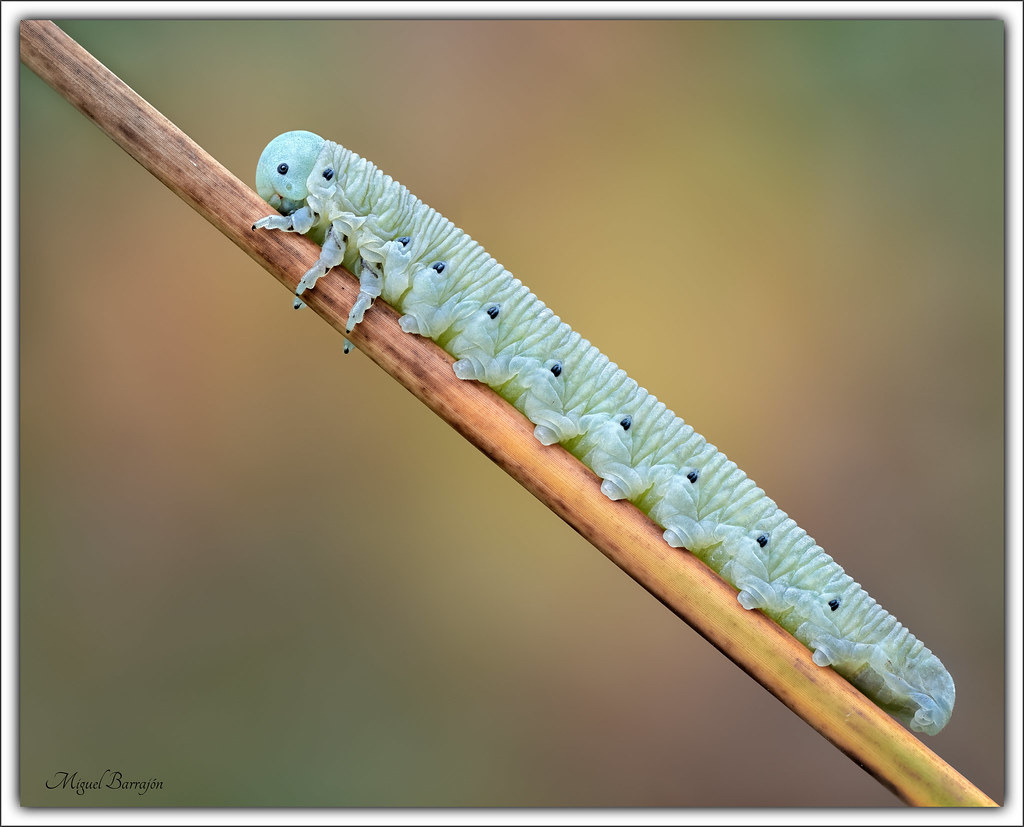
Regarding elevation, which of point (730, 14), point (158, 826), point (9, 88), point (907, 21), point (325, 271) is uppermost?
point (907, 21)

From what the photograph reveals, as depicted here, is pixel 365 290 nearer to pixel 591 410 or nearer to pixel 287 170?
pixel 287 170

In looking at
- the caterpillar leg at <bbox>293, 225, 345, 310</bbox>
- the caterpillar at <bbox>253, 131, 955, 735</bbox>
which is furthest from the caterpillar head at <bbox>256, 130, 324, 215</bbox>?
the caterpillar leg at <bbox>293, 225, 345, 310</bbox>

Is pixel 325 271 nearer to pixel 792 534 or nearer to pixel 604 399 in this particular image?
pixel 604 399

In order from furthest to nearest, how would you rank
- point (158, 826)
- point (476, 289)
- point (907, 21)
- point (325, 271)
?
point (907, 21) < point (158, 826) < point (476, 289) < point (325, 271)

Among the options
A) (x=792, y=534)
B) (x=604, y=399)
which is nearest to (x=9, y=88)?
(x=604, y=399)

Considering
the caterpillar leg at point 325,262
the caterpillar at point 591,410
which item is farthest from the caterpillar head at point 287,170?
the caterpillar leg at point 325,262

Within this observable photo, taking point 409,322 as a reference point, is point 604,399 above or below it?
above

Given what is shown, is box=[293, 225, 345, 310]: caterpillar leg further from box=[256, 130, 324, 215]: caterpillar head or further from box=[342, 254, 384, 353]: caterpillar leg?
box=[256, 130, 324, 215]: caterpillar head
